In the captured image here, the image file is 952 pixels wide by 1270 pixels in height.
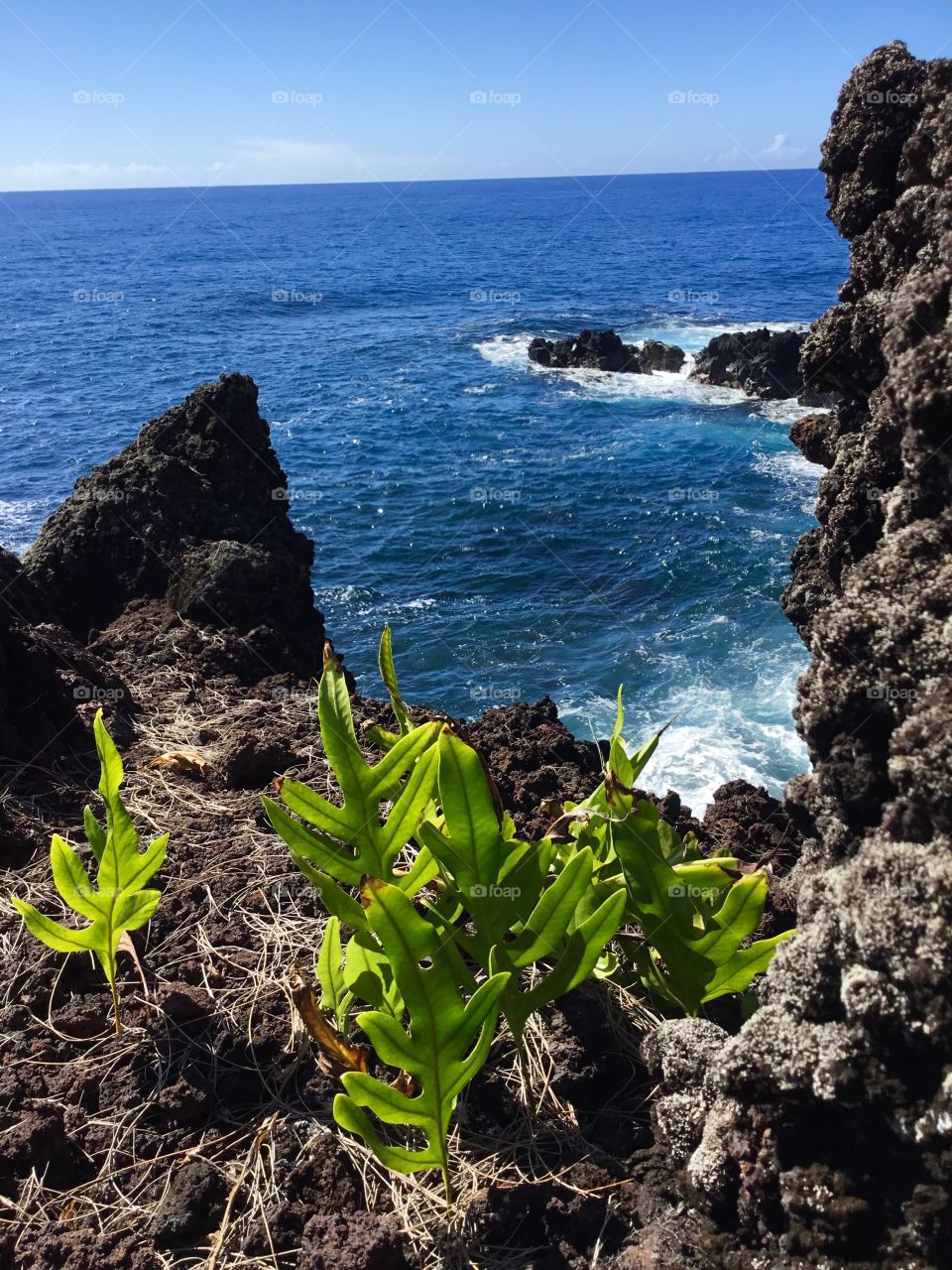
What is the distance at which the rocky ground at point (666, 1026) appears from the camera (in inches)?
74.8

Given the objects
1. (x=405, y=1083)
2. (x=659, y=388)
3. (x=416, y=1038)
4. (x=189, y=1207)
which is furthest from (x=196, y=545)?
(x=659, y=388)

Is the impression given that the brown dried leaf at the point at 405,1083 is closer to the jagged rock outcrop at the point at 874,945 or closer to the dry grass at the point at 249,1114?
the dry grass at the point at 249,1114

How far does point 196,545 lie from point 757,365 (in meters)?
26.7

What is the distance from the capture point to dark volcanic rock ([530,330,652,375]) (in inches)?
1298

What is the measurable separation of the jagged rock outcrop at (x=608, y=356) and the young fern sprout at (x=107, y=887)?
103 feet

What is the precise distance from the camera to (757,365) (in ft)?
98.4

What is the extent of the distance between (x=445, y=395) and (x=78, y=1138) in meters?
28.0

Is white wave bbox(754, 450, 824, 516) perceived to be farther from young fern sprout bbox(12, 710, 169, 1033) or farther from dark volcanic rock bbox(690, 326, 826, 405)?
young fern sprout bbox(12, 710, 169, 1033)

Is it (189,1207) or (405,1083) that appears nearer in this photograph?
(189,1207)

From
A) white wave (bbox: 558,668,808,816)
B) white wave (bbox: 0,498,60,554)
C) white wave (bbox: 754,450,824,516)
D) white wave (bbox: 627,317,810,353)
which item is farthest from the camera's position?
white wave (bbox: 627,317,810,353)

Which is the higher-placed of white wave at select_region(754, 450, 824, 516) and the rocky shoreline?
the rocky shoreline

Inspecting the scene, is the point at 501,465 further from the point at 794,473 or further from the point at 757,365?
the point at 757,365

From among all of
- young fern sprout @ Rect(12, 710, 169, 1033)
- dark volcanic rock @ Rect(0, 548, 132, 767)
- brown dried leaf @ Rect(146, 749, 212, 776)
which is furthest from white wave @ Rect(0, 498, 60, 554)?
young fern sprout @ Rect(12, 710, 169, 1033)

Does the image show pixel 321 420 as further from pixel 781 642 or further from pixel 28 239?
pixel 28 239
